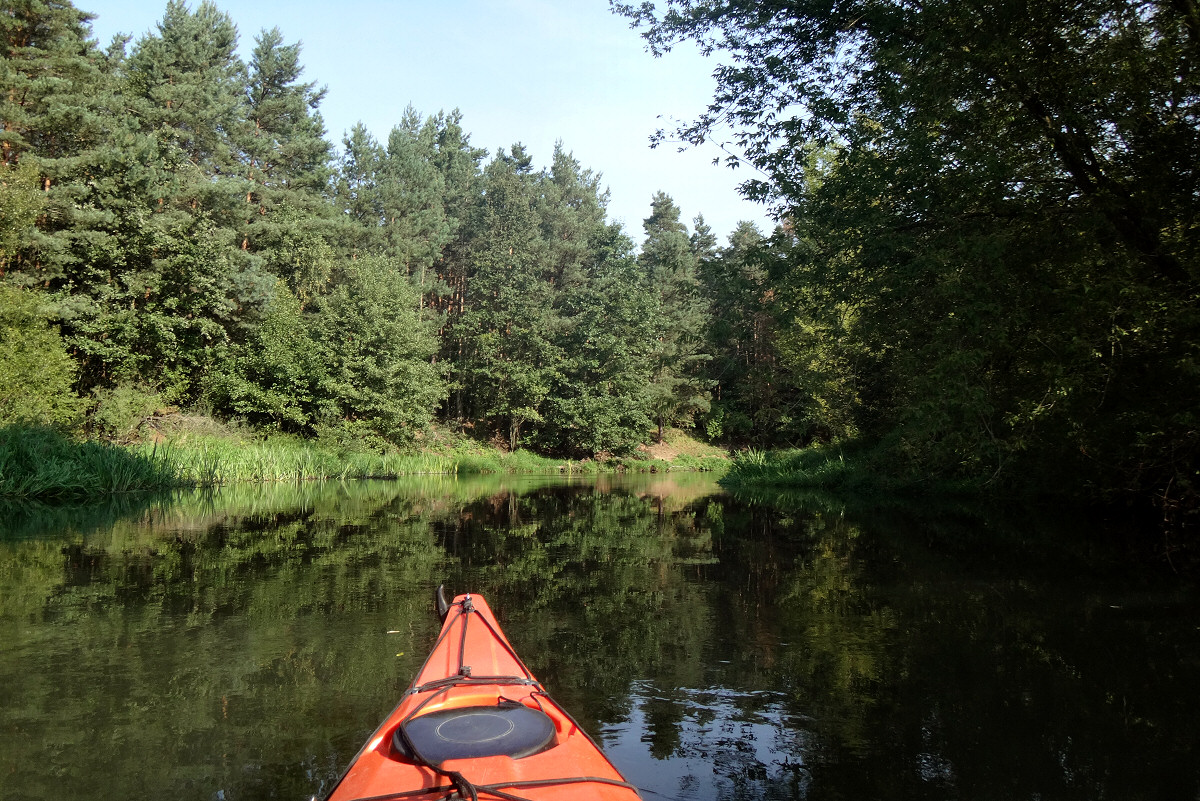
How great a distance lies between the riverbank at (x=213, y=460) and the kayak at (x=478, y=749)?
45.4ft

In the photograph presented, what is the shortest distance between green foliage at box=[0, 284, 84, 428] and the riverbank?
113 centimetres

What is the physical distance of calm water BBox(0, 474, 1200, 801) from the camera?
3338 mm

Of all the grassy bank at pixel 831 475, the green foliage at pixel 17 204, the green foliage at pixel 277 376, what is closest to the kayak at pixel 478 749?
the grassy bank at pixel 831 475

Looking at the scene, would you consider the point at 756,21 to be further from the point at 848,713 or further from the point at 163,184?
the point at 163,184

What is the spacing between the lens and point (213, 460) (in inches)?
694

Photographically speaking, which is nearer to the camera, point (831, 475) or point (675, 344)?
point (831, 475)

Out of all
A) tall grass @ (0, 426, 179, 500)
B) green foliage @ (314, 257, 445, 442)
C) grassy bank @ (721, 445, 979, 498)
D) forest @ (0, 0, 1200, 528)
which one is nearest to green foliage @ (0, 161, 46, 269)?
forest @ (0, 0, 1200, 528)

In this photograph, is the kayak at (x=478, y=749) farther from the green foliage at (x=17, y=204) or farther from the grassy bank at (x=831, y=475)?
the green foliage at (x=17, y=204)

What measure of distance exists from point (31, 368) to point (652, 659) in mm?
17739

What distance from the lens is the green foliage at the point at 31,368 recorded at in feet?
50.8

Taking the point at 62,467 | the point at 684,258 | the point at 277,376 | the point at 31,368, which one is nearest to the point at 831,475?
the point at 62,467

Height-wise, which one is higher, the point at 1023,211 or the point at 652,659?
the point at 1023,211

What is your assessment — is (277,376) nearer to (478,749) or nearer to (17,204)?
(17,204)

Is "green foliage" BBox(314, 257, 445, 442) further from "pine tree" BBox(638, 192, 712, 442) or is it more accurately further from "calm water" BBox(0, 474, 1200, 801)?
"calm water" BBox(0, 474, 1200, 801)
